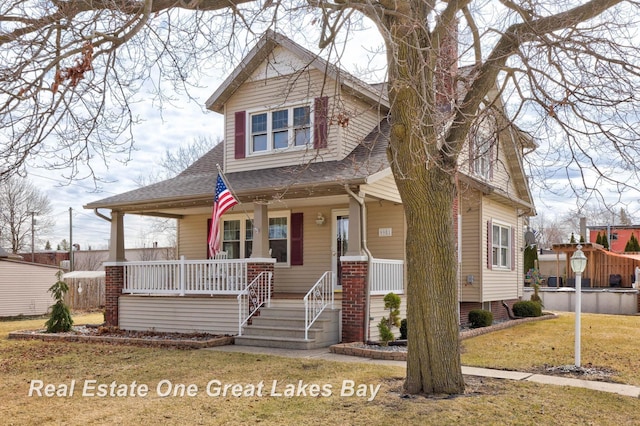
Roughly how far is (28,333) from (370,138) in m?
9.39

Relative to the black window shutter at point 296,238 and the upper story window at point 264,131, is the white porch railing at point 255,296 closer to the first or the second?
the black window shutter at point 296,238

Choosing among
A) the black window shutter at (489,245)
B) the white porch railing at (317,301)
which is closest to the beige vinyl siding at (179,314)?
the white porch railing at (317,301)

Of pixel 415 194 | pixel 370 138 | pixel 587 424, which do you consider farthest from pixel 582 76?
pixel 370 138

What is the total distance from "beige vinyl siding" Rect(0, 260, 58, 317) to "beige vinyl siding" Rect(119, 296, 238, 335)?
8.62 metres

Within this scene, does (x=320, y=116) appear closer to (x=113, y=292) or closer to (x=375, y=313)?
(x=375, y=313)

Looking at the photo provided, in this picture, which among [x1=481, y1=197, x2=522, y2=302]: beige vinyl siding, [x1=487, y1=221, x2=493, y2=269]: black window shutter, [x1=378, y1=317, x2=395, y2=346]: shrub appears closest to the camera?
[x1=378, y1=317, x2=395, y2=346]: shrub

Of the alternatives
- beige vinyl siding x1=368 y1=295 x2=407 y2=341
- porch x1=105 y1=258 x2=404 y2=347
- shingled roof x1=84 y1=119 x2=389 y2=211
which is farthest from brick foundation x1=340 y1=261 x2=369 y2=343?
shingled roof x1=84 y1=119 x2=389 y2=211

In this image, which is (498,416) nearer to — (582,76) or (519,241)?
(582,76)

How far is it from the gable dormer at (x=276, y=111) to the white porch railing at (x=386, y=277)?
2717 mm

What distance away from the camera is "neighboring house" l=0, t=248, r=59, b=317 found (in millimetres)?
21031

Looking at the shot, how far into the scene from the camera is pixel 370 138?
47.6 ft

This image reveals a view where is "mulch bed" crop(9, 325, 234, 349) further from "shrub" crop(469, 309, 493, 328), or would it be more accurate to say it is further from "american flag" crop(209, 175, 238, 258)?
"shrub" crop(469, 309, 493, 328)

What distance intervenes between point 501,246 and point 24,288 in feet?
54.8

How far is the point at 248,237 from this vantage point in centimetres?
1579
